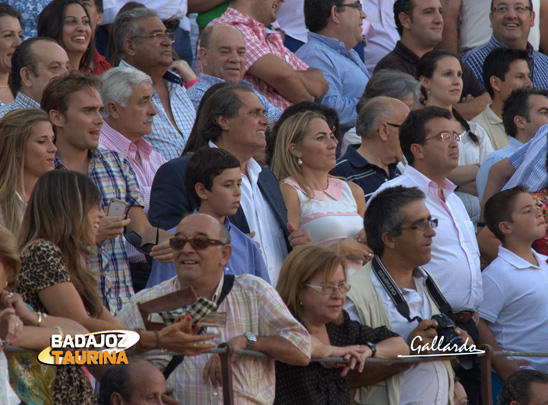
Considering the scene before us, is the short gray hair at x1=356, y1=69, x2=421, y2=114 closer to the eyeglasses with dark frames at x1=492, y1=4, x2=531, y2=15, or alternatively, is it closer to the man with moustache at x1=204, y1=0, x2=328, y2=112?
the man with moustache at x1=204, y1=0, x2=328, y2=112

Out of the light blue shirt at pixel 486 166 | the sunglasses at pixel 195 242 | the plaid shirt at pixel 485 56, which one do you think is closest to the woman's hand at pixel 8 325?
the sunglasses at pixel 195 242

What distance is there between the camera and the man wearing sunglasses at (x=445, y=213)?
6.08 metres

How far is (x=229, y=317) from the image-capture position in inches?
181

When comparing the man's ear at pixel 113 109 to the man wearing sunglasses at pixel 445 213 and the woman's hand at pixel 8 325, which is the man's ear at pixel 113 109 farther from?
the woman's hand at pixel 8 325

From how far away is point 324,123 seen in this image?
21.3 ft

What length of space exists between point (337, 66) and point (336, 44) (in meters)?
0.23

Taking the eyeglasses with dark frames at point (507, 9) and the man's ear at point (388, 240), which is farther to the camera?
the eyeglasses with dark frames at point (507, 9)

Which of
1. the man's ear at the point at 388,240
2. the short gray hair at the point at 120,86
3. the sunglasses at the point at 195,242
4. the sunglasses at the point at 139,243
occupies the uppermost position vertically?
the short gray hair at the point at 120,86

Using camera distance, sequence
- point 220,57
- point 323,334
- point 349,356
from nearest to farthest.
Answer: point 349,356, point 323,334, point 220,57

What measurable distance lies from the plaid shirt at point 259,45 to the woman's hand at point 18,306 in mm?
4574

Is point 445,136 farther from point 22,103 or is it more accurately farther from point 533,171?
point 22,103

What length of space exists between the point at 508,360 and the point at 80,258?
300cm

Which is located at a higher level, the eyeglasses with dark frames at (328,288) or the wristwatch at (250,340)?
the eyeglasses with dark frames at (328,288)

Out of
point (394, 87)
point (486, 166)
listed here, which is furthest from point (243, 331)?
point (394, 87)
